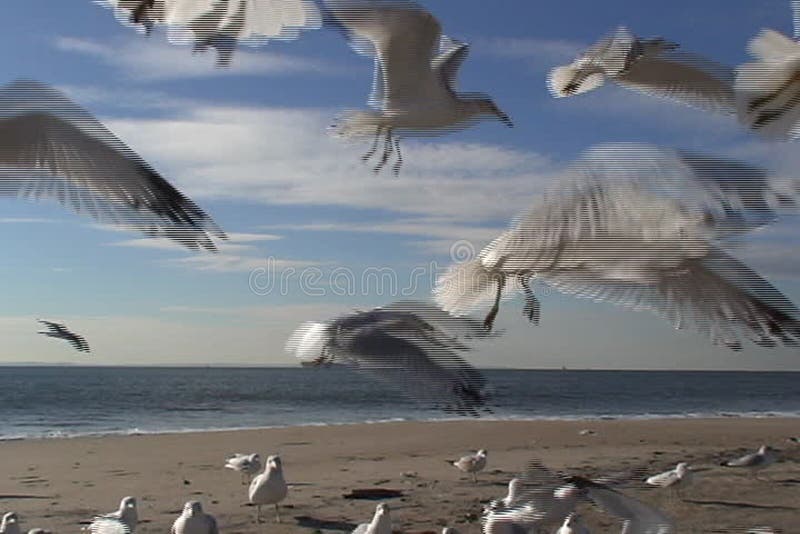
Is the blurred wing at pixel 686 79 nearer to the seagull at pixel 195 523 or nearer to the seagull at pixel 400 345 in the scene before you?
the seagull at pixel 400 345

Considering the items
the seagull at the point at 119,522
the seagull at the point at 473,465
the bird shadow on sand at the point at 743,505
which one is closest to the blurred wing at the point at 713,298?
the seagull at the point at 119,522

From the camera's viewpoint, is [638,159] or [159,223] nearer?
[638,159]

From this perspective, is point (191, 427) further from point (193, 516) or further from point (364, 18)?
point (364, 18)

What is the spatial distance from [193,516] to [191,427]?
10.4 m

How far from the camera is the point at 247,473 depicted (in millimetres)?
6480

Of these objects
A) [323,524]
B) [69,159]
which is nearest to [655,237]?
[69,159]

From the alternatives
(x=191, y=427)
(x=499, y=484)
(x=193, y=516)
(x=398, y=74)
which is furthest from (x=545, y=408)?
(x=398, y=74)

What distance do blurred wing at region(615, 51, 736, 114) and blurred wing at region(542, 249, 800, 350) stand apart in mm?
338

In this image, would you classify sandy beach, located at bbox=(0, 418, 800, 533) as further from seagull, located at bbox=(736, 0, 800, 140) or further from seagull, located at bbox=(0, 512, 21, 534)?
seagull, located at bbox=(736, 0, 800, 140)

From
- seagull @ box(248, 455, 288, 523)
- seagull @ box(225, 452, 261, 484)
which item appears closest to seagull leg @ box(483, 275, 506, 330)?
seagull @ box(248, 455, 288, 523)

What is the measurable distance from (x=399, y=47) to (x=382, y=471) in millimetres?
6082

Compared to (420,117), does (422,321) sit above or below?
below

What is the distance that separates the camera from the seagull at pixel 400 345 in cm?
133

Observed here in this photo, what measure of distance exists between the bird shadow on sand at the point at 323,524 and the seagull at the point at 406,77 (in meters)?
3.40
